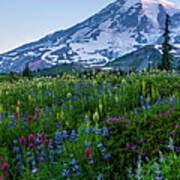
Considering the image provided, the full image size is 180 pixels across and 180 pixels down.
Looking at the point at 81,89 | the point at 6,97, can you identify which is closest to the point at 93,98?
the point at 81,89

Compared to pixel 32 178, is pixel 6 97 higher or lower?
higher

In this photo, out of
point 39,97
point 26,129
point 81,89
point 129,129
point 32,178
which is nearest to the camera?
point 32,178

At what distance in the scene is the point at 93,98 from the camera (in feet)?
21.6

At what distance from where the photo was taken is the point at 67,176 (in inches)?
132

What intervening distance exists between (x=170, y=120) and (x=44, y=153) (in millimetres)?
2287

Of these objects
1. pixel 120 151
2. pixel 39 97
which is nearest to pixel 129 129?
pixel 120 151

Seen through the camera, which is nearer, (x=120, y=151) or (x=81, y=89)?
(x=120, y=151)

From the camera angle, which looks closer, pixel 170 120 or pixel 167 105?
pixel 170 120

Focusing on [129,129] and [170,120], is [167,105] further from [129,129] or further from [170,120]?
[129,129]

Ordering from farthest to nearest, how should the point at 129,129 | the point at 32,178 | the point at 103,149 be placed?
the point at 129,129
the point at 103,149
the point at 32,178

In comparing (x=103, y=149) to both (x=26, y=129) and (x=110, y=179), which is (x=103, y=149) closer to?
(x=110, y=179)

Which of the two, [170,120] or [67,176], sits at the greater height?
[170,120]

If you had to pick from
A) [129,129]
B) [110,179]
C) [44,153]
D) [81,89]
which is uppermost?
[81,89]

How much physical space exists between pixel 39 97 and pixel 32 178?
13.7 ft
